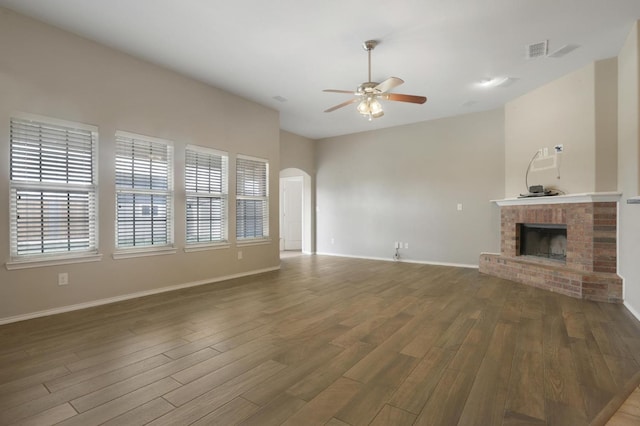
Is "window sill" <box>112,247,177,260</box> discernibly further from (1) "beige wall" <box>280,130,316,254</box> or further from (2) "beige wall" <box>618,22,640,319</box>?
(2) "beige wall" <box>618,22,640,319</box>

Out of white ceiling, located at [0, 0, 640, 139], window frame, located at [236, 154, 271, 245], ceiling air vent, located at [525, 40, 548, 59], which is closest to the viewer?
white ceiling, located at [0, 0, 640, 139]

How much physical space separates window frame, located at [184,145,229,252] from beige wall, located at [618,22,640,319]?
5249 millimetres

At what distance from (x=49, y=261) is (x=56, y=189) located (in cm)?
77

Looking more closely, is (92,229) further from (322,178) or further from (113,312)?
(322,178)

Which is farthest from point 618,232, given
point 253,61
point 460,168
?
point 253,61

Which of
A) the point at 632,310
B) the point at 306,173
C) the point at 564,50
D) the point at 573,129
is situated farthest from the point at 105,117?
the point at 632,310

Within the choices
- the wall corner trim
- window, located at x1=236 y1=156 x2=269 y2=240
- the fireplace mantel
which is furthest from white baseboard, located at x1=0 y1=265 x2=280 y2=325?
the wall corner trim

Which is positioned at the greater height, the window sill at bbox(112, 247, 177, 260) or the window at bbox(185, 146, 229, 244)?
the window at bbox(185, 146, 229, 244)

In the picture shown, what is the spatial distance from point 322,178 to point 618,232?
19.3 feet

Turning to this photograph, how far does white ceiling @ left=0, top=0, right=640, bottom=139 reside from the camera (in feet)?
9.81

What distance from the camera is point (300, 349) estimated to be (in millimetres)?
2432

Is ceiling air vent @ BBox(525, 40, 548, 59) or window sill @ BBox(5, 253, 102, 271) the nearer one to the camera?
window sill @ BBox(5, 253, 102, 271)

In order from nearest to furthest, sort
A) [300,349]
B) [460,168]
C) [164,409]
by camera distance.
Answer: [164,409] < [300,349] < [460,168]

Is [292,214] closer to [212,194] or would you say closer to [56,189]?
[212,194]
